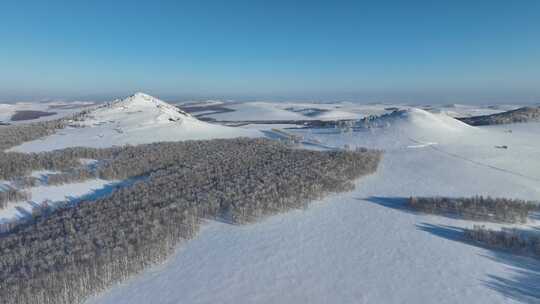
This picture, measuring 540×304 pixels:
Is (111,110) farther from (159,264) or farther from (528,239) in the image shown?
(528,239)

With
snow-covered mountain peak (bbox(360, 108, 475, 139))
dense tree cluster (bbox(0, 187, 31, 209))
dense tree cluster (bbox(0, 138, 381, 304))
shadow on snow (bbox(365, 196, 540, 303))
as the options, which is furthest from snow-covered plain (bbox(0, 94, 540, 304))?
dense tree cluster (bbox(0, 187, 31, 209))

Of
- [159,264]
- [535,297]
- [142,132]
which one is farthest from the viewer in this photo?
[142,132]

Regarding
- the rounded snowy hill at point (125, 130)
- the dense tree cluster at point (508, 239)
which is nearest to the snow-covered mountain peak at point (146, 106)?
the rounded snowy hill at point (125, 130)

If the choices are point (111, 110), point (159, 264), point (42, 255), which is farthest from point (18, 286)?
point (111, 110)

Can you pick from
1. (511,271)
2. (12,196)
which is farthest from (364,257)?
(12,196)

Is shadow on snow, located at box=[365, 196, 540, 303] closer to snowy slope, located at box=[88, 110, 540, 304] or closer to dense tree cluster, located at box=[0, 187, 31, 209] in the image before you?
snowy slope, located at box=[88, 110, 540, 304]

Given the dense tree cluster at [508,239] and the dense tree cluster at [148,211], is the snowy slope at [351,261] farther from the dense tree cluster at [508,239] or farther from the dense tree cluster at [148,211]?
the dense tree cluster at [148,211]
